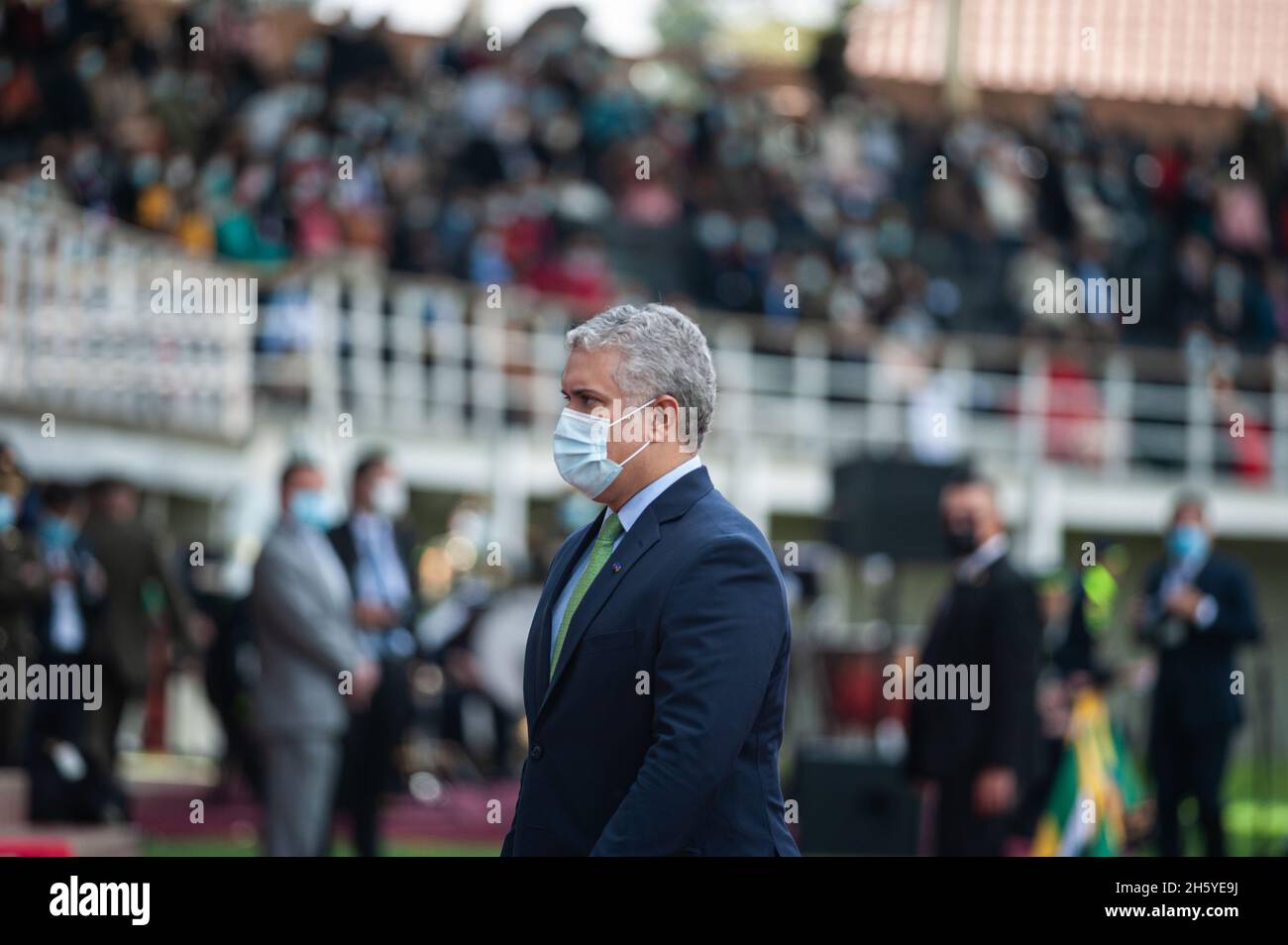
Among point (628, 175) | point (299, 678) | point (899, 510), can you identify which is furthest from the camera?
point (628, 175)

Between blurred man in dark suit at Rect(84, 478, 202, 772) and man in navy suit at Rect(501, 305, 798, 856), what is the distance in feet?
24.0

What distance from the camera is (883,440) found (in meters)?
18.8

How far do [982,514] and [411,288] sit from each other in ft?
31.4

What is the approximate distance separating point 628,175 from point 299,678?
480 inches

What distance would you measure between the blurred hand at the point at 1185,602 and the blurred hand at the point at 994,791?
302 centimetres

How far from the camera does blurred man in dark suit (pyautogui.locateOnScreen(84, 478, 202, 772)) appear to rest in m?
10.8

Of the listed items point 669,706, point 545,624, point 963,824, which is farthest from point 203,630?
point 669,706

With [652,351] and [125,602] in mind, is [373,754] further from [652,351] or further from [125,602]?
[652,351]

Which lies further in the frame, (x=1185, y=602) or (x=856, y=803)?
(x=1185, y=602)

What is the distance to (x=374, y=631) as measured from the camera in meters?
9.79

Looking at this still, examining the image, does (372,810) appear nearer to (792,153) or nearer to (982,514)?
(982,514)

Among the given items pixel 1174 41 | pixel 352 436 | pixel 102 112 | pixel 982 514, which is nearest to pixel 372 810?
pixel 982 514

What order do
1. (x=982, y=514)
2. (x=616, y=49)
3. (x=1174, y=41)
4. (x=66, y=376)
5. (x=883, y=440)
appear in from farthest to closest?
(x=1174, y=41) → (x=616, y=49) → (x=883, y=440) → (x=66, y=376) → (x=982, y=514)

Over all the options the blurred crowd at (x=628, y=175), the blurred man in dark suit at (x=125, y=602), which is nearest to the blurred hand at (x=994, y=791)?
the blurred man in dark suit at (x=125, y=602)
